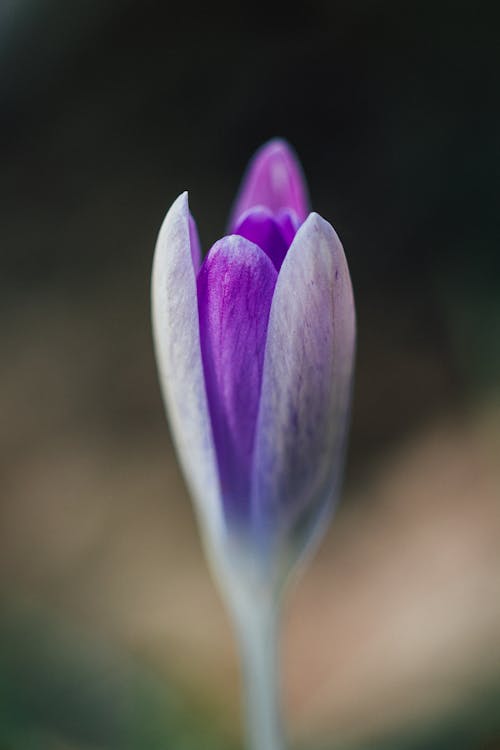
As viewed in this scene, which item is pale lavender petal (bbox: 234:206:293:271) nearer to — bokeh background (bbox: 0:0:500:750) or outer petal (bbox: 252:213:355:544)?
outer petal (bbox: 252:213:355:544)

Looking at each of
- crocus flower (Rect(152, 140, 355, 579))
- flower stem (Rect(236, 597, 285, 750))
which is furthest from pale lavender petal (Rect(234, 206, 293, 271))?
flower stem (Rect(236, 597, 285, 750))

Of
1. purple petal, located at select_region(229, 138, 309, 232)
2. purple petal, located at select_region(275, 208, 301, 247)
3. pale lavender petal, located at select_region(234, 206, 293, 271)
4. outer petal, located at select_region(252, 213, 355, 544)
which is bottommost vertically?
outer petal, located at select_region(252, 213, 355, 544)

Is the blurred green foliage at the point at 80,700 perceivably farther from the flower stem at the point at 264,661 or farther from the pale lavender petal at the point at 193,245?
the pale lavender petal at the point at 193,245

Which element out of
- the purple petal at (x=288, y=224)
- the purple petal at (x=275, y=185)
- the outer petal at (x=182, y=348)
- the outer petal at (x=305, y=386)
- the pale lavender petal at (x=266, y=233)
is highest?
the purple petal at (x=275, y=185)

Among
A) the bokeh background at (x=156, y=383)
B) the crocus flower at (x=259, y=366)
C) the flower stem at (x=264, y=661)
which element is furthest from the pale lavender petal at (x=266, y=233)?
the bokeh background at (x=156, y=383)

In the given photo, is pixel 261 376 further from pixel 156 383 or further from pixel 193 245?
pixel 156 383

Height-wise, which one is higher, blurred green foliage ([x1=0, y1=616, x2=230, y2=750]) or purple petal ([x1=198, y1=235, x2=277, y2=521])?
blurred green foliage ([x1=0, y1=616, x2=230, y2=750])

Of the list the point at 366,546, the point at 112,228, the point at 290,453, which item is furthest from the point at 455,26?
the point at 290,453
